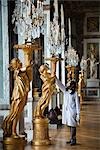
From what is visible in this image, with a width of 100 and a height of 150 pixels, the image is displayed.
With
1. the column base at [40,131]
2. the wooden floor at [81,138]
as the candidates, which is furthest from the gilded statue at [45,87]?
the wooden floor at [81,138]

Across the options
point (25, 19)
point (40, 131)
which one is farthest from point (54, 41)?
point (25, 19)

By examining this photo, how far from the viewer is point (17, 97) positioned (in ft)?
20.8

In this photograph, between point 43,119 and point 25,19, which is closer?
point 25,19

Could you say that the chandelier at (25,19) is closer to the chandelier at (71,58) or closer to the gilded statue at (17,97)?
the gilded statue at (17,97)

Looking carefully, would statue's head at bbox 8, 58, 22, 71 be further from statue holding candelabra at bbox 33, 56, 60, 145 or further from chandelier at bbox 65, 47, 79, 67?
chandelier at bbox 65, 47, 79, 67

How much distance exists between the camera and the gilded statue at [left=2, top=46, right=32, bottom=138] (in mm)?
6238

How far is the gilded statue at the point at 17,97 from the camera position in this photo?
20.5ft

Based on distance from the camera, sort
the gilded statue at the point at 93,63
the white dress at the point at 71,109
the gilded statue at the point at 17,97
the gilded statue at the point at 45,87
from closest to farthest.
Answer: the gilded statue at the point at 17,97 < the gilded statue at the point at 45,87 < the white dress at the point at 71,109 < the gilded statue at the point at 93,63

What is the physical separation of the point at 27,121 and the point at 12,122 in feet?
18.0

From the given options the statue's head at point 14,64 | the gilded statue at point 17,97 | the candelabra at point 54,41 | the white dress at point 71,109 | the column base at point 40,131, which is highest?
the candelabra at point 54,41

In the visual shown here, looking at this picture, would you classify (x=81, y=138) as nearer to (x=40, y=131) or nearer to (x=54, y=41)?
(x=40, y=131)

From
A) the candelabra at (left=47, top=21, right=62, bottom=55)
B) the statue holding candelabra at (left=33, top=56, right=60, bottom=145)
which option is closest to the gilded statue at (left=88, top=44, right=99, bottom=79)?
the candelabra at (left=47, top=21, right=62, bottom=55)

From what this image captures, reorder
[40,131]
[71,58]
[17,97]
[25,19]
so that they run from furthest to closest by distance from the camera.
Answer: [71,58] → [40,131] → [25,19] → [17,97]

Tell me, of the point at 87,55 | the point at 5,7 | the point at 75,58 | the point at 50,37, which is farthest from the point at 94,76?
the point at 5,7
